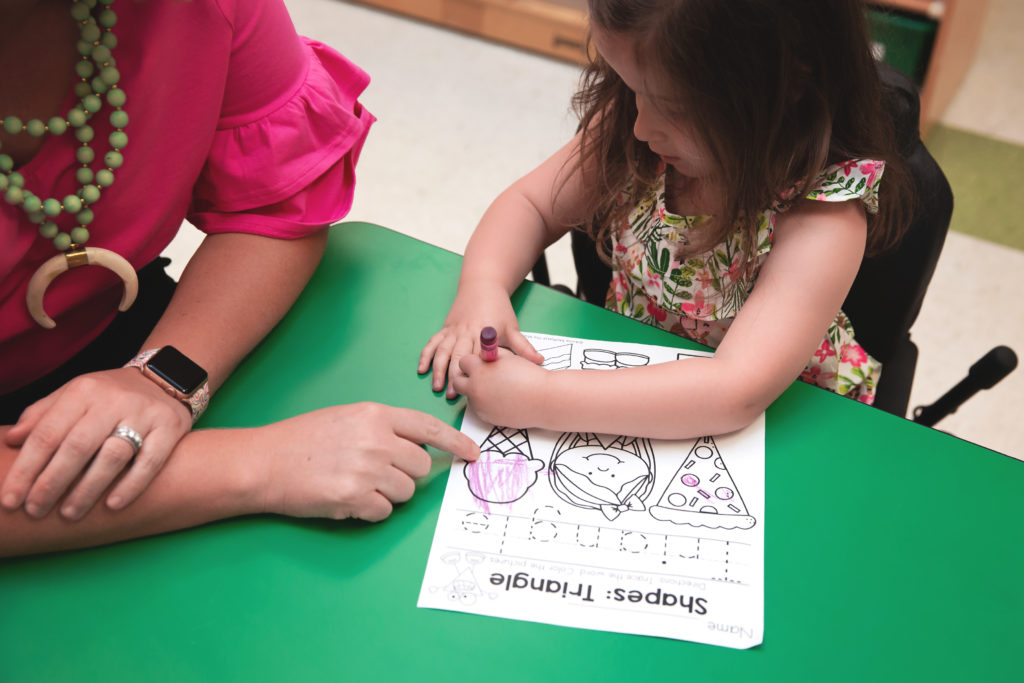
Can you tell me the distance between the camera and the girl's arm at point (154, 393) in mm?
657

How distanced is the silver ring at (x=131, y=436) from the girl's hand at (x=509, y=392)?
0.29m

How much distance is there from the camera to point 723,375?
73cm

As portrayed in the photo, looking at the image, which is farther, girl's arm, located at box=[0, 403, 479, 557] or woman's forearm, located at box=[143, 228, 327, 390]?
woman's forearm, located at box=[143, 228, 327, 390]

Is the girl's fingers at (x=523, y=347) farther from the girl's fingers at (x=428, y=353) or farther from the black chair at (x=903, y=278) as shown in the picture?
the black chair at (x=903, y=278)

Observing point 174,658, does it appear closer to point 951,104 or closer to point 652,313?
point 652,313

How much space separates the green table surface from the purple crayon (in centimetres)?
7

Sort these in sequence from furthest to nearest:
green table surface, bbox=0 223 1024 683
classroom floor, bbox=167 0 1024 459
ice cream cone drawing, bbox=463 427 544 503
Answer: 1. classroom floor, bbox=167 0 1024 459
2. ice cream cone drawing, bbox=463 427 544 503
3. green table surface, bbox=0 223 1024 683

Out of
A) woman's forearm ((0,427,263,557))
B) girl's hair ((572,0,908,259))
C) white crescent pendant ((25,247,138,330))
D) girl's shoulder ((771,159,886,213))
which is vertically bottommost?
woman's forearm ((0,427,263,557))

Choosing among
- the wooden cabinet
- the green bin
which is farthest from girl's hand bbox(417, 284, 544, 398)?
the green bin

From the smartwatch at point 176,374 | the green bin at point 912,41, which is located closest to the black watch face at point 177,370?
the smartwatch at point 176,374

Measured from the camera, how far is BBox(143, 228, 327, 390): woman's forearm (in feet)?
2.62

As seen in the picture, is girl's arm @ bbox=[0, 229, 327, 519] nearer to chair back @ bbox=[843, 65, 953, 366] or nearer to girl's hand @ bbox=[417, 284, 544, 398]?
girl's hand @ bbox=[417, 284, 544, 398]

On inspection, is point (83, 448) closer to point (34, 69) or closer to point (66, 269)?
point (66, 269)

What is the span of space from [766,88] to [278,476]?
1.76ft
